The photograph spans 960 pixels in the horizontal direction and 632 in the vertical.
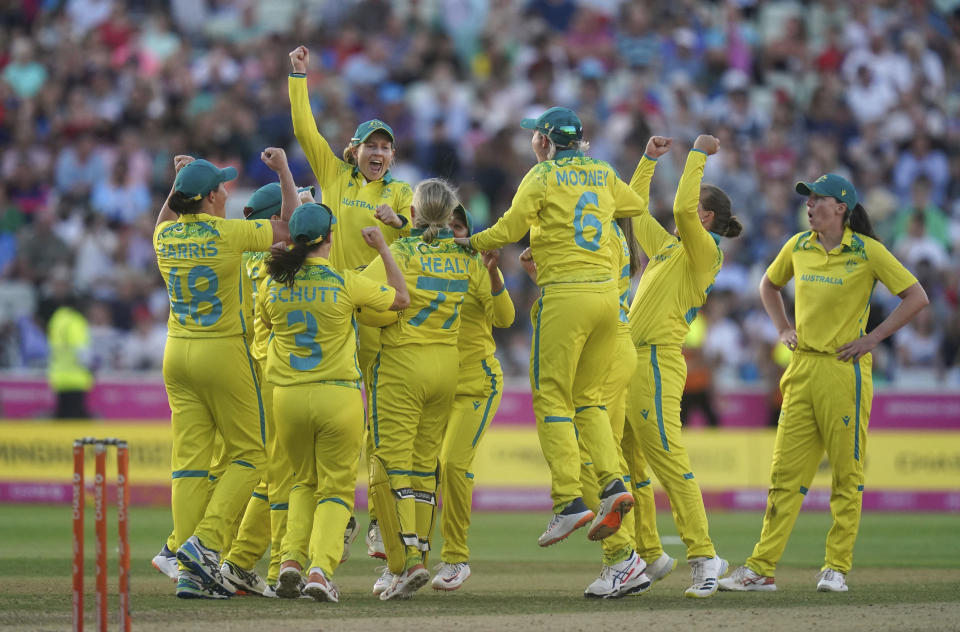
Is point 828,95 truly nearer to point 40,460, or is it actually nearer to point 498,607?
point 40,460

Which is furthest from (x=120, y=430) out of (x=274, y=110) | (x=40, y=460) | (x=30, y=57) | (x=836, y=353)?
(x=836, y=353)

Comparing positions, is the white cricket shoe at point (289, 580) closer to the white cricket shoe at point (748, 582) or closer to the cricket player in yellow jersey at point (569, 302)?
the cricket player in yellow jersey at point (569, 302)

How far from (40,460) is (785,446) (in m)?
10.7

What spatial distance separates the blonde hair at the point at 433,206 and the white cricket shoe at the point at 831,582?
11.8 feet

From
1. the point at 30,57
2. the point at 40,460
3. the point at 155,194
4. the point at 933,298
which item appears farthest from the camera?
the point at 30,57


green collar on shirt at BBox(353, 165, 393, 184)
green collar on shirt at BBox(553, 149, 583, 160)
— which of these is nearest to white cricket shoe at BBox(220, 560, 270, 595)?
green collar on shirt at BBox(353, 165, 393, 184)

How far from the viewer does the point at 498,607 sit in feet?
29.7

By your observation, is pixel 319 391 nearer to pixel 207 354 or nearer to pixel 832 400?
pixel 207 354

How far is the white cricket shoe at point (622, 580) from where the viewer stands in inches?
372

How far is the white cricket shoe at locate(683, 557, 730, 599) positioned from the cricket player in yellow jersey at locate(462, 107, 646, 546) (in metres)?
0.89

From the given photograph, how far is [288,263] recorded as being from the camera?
8.95 m

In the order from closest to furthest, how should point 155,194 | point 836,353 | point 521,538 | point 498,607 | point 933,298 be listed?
point 498,607 → point 836,353 → point 521,538 → point 933,298 → point 155,194

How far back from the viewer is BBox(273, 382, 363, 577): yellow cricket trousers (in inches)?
348

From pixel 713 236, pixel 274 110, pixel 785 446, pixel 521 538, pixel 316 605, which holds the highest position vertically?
pixel 274 110
